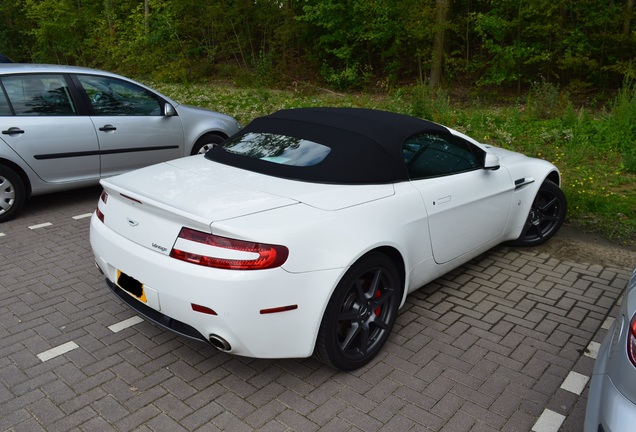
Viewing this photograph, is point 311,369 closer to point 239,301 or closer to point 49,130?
point 239,301

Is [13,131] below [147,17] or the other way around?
below

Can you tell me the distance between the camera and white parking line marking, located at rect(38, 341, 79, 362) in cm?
332

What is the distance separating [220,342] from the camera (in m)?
2.84

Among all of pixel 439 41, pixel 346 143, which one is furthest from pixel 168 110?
pixel 439 41

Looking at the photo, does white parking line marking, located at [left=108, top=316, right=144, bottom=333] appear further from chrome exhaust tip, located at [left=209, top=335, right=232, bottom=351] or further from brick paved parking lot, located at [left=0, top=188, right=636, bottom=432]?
chrome exhaust tip, located at [left=209, top=335, right=232, bottom=351]

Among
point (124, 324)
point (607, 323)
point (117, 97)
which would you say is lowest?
point (607, 323)

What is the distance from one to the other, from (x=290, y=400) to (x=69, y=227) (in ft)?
12.1

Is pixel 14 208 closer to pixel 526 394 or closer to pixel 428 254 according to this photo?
pixel 428 254

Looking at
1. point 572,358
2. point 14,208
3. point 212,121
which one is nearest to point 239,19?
point 212,121

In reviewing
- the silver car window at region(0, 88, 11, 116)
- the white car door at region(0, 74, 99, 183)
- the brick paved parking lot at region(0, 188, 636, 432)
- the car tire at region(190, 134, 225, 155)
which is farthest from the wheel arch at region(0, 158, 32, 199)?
the car tire at region(190, 134, 225, 155)

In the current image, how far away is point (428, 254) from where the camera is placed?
148 inches

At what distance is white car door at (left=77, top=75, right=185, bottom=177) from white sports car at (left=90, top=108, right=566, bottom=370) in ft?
8.65

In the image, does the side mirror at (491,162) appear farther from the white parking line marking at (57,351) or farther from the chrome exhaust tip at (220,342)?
the white parking line marking at (57,351)

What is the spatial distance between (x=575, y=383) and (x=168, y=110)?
5.36 meters
